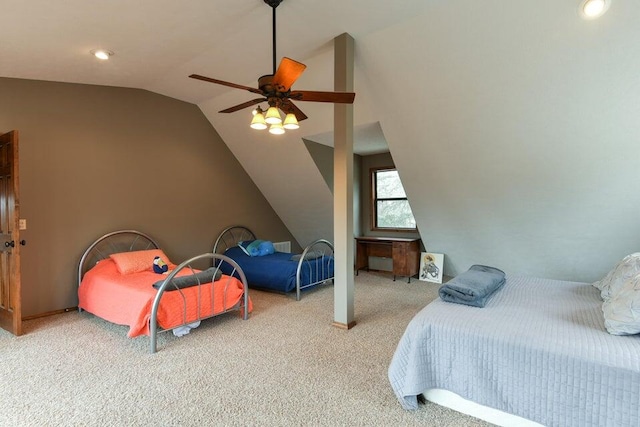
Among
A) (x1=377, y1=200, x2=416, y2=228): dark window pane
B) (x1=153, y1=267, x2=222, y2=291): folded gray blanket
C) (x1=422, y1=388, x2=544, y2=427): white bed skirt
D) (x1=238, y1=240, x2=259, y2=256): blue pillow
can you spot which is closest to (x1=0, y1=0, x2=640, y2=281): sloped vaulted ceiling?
(x1=377, y1=200, x2=416, y2=228): dark window pane

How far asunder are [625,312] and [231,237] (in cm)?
511

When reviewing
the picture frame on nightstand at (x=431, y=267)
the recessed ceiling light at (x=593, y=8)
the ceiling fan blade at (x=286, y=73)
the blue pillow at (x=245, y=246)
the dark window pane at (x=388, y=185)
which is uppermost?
the recessed ceiling light at (x=593, y=8)

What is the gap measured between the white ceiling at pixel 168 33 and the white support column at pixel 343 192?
39 cm

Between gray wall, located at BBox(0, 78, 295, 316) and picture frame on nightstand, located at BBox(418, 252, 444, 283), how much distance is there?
3.35 meters

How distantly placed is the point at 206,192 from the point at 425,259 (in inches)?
146

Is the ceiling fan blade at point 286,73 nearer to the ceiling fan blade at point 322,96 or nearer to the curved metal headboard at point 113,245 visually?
the ceiling fan blade at point 322,96

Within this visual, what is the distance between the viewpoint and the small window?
6.08m

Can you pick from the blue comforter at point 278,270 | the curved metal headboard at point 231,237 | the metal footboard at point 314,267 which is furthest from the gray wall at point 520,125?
the curved metal headboard at point 231,237

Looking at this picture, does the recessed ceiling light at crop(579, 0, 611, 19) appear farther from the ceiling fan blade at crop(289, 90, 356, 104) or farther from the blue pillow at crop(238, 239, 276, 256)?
the blue pillow at crop(238, 239, 276, 256)

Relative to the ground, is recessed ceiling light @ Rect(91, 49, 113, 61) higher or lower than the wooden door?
higher

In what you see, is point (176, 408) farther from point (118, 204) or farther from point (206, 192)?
point (206, 192)

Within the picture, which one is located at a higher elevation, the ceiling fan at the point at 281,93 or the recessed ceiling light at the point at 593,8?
the recessed ceiling light at the point at 593,8

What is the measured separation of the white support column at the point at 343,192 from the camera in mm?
3262

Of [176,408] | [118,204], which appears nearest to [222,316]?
[176,408]
